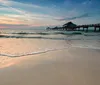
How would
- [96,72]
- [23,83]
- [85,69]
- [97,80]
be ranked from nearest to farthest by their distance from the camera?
[23,83], [97,80], [96,72], [85,69]

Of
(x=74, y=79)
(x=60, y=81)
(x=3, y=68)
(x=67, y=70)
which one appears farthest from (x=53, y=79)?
(x=3, y=68)

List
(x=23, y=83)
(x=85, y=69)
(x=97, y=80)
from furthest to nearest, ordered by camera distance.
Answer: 1. (x=85, y=69)
2. (x=97, y=80)
3. (x=23, y=83)

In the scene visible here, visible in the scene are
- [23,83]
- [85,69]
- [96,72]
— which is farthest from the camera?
[85,69]

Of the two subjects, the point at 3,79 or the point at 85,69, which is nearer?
the point at 3,79

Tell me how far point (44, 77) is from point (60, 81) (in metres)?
0.45

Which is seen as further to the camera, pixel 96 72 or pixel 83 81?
pixel 96 72

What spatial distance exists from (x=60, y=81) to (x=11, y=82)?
1.13 metres

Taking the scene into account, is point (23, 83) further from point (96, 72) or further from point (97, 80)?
point (96, 72)

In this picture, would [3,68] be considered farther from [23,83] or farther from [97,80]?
[97,80]

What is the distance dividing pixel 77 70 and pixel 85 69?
0.94 feet

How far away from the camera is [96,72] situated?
13.2 feet

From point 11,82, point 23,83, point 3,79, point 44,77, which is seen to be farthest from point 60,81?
point 3,79

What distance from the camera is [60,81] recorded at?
11.0 ft

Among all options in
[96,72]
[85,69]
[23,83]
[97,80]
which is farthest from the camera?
[85,69]
